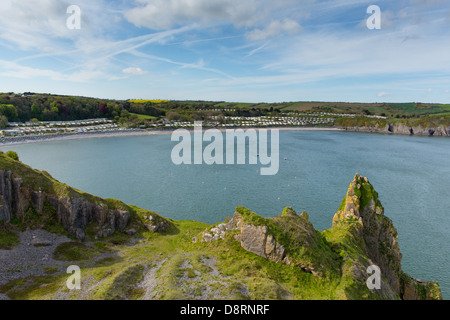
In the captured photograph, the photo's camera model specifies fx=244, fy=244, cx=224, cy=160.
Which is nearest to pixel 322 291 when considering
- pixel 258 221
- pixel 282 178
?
pixel 258 221

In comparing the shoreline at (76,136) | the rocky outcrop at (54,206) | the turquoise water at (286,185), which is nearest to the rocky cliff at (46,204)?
the rocky outcrop at (54,206)

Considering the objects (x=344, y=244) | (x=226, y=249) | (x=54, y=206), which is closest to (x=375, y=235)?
(x=344, y=244)

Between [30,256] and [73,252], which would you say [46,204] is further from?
[73,252]

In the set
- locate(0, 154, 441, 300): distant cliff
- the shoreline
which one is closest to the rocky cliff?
locate(0, 154, 441, 300): distant cliff

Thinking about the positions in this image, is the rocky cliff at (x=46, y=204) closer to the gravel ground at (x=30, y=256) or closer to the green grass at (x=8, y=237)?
the green grass at (x=8, y=237)
